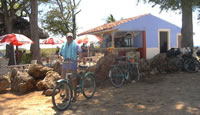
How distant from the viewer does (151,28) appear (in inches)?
599

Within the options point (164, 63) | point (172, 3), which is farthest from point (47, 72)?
point (172, 3)

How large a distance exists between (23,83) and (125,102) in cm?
357

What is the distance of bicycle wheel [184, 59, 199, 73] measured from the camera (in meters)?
8.41

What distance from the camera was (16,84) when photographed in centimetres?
626

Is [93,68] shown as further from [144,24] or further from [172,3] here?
[144,24]

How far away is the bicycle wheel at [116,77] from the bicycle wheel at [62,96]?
2183 millimetres

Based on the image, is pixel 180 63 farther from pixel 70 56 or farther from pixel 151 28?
pixel 151 28

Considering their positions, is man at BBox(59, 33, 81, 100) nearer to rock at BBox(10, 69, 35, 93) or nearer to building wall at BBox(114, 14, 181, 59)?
rock at BBox(10, 69, 35, 93)

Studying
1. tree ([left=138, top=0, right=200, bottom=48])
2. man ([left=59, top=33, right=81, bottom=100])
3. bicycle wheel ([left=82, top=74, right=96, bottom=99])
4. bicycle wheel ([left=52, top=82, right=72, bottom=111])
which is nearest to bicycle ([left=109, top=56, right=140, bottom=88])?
bicycle wheel ([left=82, top=74, right=96, bottom=99])

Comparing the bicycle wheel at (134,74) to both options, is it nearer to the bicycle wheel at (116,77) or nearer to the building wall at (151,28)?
the bicycle wheel at (116,77)

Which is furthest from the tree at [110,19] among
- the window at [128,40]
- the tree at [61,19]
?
the window at [128,40]

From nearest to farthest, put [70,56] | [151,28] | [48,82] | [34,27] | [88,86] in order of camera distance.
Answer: [70,56] < [88,86] < [48,82] < [34,27] < [151,28]

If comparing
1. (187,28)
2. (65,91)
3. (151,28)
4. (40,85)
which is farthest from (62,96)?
(151,28)

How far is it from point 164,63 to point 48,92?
572 cm
